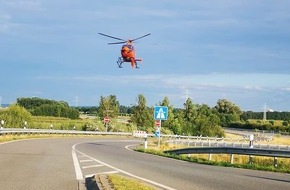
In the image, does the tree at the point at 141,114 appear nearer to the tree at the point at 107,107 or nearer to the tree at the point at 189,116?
the tree at the point at 107,107

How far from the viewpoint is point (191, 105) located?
98.2 meters

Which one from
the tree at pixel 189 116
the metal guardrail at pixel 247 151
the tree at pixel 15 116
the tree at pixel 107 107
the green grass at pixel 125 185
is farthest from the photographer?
the tree at pixel 107 107

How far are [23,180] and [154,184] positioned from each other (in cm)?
330

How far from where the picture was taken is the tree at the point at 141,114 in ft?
288

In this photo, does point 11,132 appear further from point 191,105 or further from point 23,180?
point 191,105

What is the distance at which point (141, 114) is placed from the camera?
292ft

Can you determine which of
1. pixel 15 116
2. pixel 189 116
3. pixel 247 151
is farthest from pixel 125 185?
A: pixel 189 116

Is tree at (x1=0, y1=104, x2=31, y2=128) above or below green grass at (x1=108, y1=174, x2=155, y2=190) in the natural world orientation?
above

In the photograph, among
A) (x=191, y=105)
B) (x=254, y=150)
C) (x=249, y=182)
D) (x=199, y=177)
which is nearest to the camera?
(x=249, y=182)

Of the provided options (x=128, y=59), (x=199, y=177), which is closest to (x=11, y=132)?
(x=128, y=59)

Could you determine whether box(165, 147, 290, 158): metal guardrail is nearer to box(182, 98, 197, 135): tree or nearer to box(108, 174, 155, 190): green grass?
box(108, 174, 155, 190): green grass

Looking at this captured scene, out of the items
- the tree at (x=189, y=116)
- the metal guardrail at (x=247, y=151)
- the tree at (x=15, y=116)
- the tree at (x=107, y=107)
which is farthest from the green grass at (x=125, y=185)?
the tree at (x=107, y=107)

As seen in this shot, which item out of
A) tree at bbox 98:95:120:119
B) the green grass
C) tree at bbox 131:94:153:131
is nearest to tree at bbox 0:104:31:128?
tree at bbox 98:95:120:119

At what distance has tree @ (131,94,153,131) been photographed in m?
87.7
